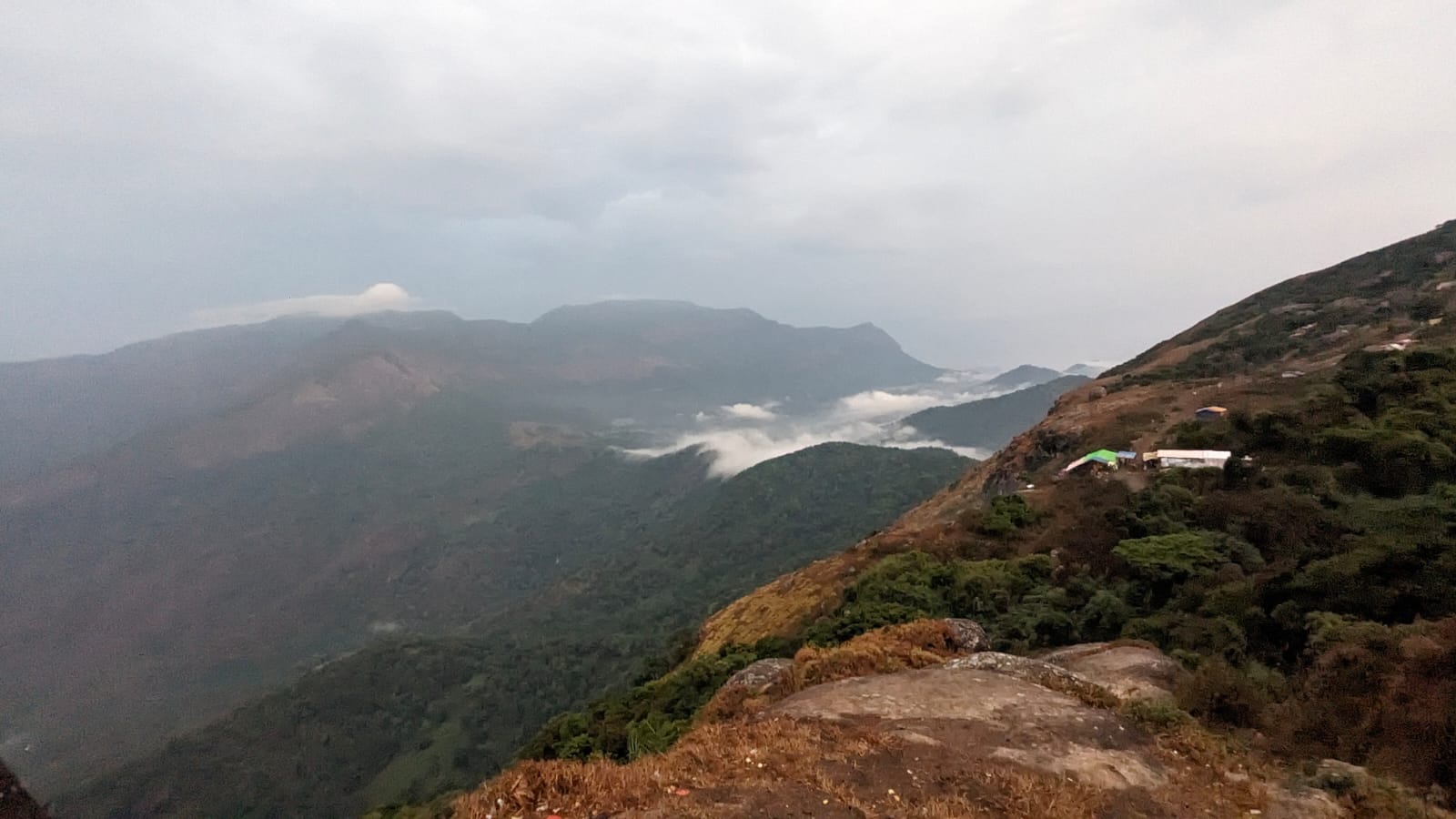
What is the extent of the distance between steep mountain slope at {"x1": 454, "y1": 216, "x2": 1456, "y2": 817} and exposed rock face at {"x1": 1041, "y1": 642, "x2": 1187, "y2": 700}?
1.74ft

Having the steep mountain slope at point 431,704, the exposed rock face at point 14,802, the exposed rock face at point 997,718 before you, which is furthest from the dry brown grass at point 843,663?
the steep mountain slope at point 431,704

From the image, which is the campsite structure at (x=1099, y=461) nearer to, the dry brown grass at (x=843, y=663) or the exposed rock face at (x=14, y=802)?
the dry brown grass at (x=843, y=663)

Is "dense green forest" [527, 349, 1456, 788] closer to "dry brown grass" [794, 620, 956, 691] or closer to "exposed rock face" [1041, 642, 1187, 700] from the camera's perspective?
"exposed rock face" [1041, 642, 1187, 700]

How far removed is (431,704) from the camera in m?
101

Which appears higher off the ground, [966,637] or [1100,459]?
[1100,459]

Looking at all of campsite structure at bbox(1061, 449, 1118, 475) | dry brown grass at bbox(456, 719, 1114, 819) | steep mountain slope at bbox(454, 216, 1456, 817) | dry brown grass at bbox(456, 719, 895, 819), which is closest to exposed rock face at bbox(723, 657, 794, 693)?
steep mountain slope at bbox(454, 216, 1456, 817)

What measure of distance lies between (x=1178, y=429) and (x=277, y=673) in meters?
210

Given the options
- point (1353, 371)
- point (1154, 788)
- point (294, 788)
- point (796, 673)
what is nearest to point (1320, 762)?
point (1154, 788)

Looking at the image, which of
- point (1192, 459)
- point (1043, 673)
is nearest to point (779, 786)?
point (1043, 673)

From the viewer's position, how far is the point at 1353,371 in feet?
84.4

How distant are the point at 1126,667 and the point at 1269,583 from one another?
442 centimetres

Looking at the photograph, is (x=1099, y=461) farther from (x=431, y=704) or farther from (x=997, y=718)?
(x=431, y=704)

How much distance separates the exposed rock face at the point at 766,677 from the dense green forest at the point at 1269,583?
1754mm

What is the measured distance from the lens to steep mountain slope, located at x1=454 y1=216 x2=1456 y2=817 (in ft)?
24.9
